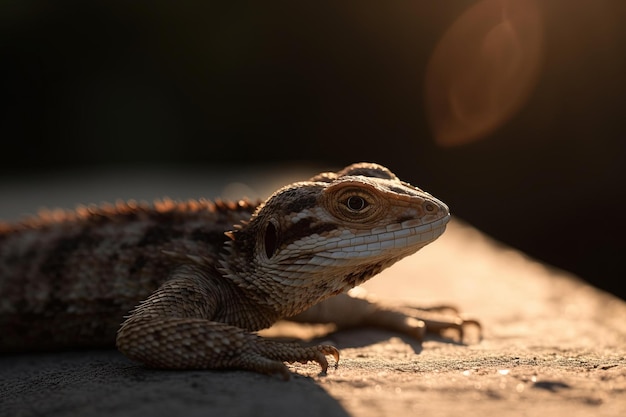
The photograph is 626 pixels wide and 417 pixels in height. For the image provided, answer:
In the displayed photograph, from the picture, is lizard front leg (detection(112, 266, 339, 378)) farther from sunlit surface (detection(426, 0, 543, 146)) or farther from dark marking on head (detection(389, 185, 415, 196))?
sunlit surface (detection(426, 0, 543, 146))

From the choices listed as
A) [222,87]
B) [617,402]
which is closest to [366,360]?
[617,402]

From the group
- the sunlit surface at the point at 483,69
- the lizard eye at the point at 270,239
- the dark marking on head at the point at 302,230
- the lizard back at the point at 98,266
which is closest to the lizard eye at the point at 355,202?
the dark marking on head at the point at 302,230

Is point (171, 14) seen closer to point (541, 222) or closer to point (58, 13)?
point (58, 13)

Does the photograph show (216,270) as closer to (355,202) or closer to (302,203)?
(302,203)

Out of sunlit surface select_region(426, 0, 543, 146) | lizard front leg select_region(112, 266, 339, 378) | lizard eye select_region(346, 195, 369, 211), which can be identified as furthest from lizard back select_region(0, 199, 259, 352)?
sunlit surface select_region(426, 0, 543, 146)

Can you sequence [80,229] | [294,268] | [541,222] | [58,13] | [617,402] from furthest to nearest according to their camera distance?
[58,13]
[541,222]
[80,229]
[294,268]
[617,402]

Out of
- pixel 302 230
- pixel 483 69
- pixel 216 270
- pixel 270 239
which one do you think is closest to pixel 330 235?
pixel 302 230
